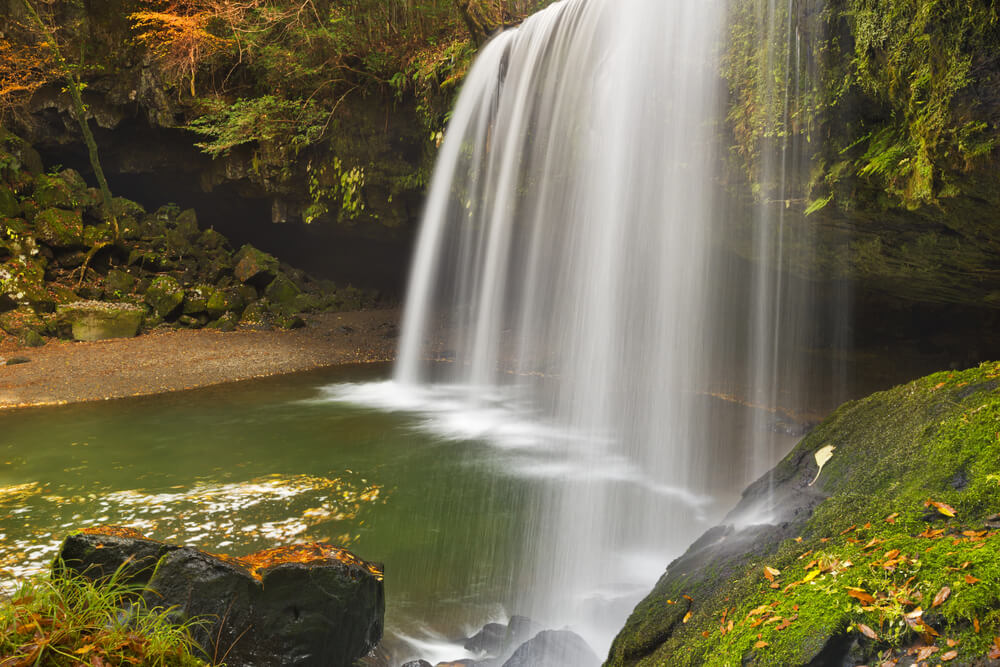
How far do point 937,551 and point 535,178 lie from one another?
9.00 m

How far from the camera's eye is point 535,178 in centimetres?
1033

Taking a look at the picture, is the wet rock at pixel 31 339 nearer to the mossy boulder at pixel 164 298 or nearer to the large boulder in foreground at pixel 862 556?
the mossy boulder at pixel 164 298

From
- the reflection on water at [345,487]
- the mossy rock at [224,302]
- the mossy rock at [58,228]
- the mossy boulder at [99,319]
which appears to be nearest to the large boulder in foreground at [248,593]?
the reflection on water at [345,487]

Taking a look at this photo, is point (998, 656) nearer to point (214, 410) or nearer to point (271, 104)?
point (214, 410)

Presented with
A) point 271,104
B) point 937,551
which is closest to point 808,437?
point 937,551

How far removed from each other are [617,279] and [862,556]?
651 cm

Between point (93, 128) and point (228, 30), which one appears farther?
point (93, 128)

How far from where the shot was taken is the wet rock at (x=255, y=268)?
55.0 ft

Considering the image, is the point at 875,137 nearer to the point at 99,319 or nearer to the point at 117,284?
the point at 99,319

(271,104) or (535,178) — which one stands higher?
(271,104)

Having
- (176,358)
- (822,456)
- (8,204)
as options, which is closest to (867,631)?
(822,456)

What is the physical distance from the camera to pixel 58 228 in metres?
14.9

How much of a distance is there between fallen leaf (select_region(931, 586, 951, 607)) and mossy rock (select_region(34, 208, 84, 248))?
18.4 metres

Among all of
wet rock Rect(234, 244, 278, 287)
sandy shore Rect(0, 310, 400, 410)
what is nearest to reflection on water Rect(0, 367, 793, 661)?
sandy shore Rect(0, 310, 400, 410)
